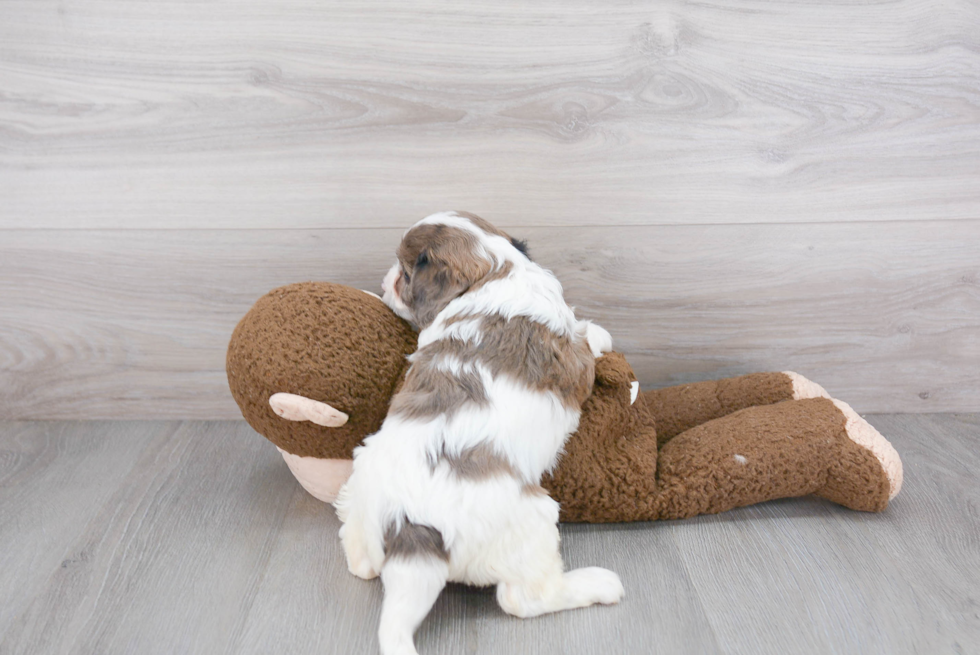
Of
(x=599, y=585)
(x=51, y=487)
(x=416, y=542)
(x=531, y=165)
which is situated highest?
(x=531, y=165)

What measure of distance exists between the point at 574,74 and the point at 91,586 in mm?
1404

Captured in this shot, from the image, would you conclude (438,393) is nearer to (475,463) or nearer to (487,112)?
(475,463)

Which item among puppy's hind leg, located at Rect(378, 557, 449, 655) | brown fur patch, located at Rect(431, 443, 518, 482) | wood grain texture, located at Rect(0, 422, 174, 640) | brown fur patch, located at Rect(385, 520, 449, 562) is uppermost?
brown fur patch, located at Rect(431, 443, 518, 482)

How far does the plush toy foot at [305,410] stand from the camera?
1.24 meters

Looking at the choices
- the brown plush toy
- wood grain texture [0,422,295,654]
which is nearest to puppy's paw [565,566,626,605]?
the brown plush toy

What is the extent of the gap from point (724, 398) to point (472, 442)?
0.77 metres

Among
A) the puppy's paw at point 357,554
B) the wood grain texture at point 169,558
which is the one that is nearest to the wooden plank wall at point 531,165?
the wood grain texture at point 169,558

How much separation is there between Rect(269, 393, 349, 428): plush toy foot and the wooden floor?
0.87 feet

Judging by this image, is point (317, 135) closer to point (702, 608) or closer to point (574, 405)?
point (574, 405)

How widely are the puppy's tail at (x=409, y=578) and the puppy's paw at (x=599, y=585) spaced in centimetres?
25

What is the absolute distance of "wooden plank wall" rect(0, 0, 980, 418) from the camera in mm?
1483

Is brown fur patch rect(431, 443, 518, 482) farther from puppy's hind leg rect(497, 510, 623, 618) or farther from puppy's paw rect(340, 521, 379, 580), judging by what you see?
puppy's paw rect(340, 521, 379, 580)

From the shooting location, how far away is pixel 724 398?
1.58 m

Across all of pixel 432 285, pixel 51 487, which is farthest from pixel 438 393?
pixel 51 487
